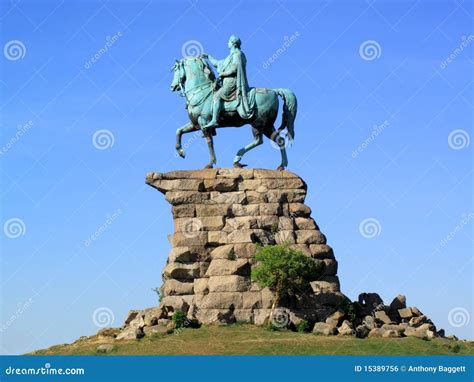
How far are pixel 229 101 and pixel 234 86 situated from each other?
59 centimetres

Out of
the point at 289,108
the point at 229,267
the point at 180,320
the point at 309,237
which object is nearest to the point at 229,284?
the point at 229,267

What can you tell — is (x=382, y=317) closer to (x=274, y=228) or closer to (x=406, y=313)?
(x=406, y=313)

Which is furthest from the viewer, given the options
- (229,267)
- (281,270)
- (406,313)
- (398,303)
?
(398,303)

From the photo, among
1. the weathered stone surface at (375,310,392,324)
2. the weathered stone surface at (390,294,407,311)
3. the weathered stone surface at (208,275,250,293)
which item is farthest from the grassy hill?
the weathered stone surface at (390,294,407,311)

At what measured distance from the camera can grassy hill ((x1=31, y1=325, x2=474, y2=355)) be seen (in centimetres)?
4422

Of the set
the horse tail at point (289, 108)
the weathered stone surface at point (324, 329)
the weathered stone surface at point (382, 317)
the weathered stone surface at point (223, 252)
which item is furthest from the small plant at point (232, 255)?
the weathered stone surface at point (382, 317)

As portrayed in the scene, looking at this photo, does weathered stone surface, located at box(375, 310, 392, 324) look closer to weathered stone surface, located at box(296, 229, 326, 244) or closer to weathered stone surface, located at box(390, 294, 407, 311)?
weathered stone surface, located at box(390, 294, 407, 311)

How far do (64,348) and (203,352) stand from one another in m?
5.67

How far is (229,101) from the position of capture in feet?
167

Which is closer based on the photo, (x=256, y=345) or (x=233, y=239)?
(x=256, y=345)

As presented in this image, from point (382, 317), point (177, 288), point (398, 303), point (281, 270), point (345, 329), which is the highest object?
point (281, 270)

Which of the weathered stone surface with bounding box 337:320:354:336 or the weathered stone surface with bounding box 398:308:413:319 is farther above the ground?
the weathered stone surface with bounding box 398:308:413:319

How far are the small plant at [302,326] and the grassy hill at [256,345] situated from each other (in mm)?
638

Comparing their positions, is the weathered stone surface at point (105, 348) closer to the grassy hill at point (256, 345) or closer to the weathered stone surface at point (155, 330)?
the grassy hill at point (256, 345)
